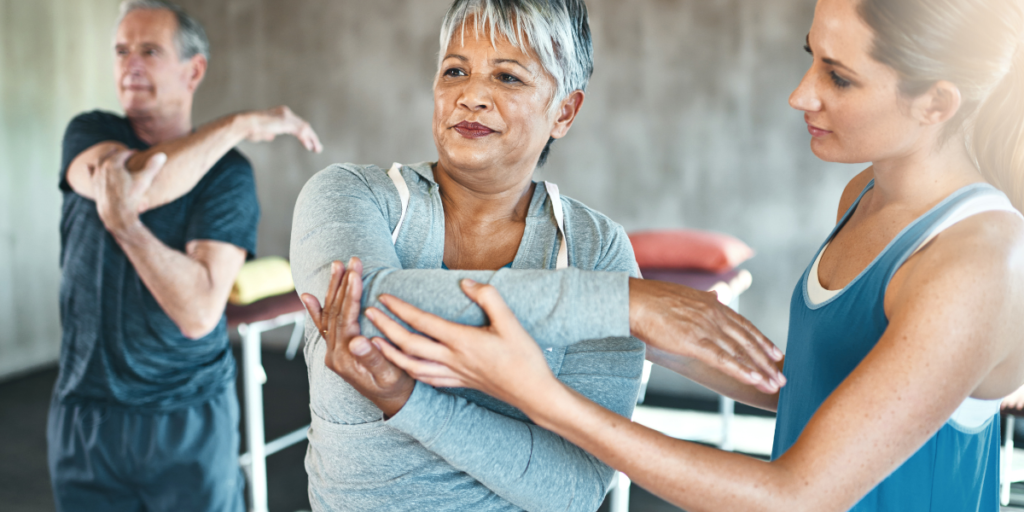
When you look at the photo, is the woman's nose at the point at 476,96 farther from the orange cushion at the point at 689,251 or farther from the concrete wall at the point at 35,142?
the concrete wall at the point at 35,142

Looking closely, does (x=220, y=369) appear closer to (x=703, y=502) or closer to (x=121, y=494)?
(x=121, y=494)

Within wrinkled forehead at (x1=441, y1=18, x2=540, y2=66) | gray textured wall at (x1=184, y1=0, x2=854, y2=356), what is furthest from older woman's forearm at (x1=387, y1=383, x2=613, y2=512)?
gray textured wall at (x1=184, y1=0, x2=854, y2=356)

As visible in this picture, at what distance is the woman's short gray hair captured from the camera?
3.43ft

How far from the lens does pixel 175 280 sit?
1.66 metres

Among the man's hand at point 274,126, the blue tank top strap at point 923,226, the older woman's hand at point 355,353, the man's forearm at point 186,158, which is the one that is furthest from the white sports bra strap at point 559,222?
the man's forearm at point 186,158

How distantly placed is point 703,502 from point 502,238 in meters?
0.52

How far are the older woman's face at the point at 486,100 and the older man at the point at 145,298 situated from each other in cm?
89

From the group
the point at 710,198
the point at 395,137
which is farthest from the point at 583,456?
the point at 395,137

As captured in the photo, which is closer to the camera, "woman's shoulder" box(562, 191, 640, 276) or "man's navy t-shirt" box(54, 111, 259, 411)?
"woman's shoulder" box(562, 191, 640, 276)

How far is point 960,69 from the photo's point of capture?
0.85 metres

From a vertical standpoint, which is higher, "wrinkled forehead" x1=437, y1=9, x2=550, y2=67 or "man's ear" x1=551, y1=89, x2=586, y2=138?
"wrinkled forehead" x1=437, y1=9, x2=550, y2=67

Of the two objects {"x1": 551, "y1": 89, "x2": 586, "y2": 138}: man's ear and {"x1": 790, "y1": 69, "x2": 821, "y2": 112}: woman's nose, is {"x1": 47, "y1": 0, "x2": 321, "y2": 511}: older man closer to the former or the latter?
{"x1": 551, "y1": 89, "x2": 586, "y2": 138}: man's ear

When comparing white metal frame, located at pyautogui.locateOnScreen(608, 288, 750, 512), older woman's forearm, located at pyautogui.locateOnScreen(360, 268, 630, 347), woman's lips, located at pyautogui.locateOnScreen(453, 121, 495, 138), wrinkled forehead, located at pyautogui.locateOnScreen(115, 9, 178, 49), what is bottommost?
white metal frame, located at pyautogui.locateOnScreen(608, 288, 750, 512)

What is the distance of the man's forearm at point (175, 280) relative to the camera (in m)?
1.63
